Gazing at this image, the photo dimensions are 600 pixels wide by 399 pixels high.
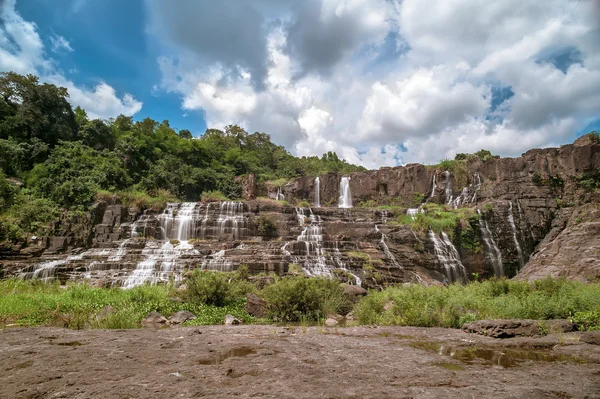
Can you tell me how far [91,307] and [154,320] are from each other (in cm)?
174

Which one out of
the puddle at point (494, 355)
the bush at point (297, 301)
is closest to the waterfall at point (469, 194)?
the bush at point (297, 301)

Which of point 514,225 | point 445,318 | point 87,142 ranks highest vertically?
point 87,142

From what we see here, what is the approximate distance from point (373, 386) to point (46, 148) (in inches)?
1314

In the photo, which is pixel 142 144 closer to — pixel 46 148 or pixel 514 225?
pixel 46 148

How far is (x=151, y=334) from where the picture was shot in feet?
19.8

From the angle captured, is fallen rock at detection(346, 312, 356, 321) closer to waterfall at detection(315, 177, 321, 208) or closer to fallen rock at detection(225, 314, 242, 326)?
fallen rock at detection(225, 314, 242, 326)

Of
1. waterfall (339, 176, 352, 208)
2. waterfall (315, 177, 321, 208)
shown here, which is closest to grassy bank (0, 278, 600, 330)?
waterfall (339, 176, 352, 208)

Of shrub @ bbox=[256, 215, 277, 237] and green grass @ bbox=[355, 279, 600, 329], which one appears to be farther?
shrub @ bbox=[256, 215, 277, 237]

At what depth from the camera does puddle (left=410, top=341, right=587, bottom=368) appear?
15.1 ft

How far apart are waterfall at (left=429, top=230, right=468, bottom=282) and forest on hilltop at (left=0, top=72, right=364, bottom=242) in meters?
21.1

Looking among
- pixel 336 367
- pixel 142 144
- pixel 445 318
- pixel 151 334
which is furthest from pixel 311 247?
pixel 142 144

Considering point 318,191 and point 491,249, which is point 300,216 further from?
point 491,249

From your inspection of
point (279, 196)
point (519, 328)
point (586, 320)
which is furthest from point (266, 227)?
point (586, 320)

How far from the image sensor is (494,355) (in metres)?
5.01
